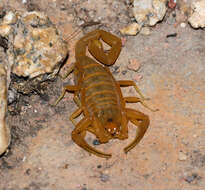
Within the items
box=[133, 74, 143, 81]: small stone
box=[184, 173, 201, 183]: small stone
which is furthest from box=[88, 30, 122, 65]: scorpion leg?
box=[184, 173, 201, 183]: small stone

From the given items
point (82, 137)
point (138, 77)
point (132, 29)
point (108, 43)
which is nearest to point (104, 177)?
point (82, 137)

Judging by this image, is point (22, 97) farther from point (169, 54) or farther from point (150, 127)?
point (169, 54)

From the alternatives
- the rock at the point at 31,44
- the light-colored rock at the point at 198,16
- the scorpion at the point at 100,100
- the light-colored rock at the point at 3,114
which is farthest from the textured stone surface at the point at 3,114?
the light-colored rock at the point at 198,16

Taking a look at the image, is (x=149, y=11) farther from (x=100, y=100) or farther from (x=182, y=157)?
(x=182, y=157)

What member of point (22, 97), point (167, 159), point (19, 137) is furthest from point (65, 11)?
point (167, 159)

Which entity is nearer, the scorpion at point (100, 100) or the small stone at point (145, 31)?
the scorpion at point (100, 100)

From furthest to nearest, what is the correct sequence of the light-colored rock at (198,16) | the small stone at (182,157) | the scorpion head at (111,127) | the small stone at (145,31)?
the small stone at (145,31) < the light-colored rock at (198,16) < the scorpion head at (111,127) < the small stone at (182,157)

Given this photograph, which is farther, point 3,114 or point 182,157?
point 182,157

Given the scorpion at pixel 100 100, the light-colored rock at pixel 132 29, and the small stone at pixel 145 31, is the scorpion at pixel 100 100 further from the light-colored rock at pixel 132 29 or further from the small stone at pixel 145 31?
the small stone at pixel 145 31
